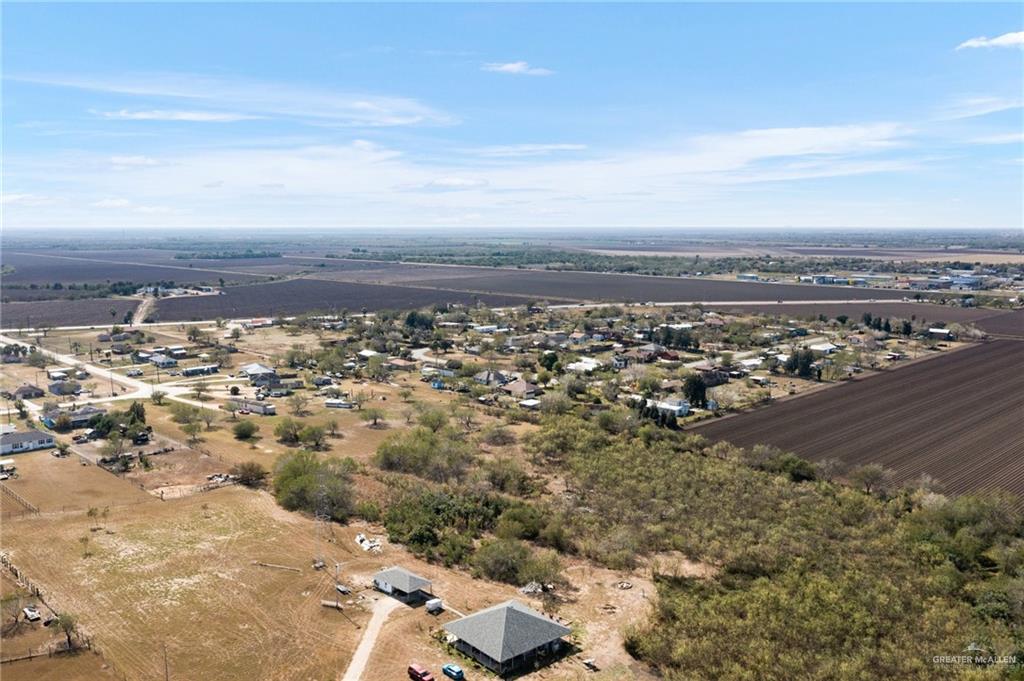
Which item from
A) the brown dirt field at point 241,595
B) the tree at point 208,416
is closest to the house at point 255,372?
the tree at point 208,416

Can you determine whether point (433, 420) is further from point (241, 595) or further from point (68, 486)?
point (241, 595)

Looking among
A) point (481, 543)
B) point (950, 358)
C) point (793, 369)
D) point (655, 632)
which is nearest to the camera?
point (655, 632)

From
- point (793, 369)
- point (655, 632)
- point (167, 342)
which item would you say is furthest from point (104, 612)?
point (167, 342)

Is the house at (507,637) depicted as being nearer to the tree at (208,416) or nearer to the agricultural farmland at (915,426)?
the agricultural farmland at (915,426)

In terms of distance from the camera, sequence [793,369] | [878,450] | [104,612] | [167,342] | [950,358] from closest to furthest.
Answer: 1. [104,612]
2. [878,450]
3. [793,369]
4. [950,358]
5. [167,342]

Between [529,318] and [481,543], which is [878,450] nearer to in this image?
[481,543]

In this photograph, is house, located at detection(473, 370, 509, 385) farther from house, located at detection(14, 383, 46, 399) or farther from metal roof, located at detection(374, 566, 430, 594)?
house, located at detection(14, 383, 46, 399)

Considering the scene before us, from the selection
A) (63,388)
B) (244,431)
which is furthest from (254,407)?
(63,388)
